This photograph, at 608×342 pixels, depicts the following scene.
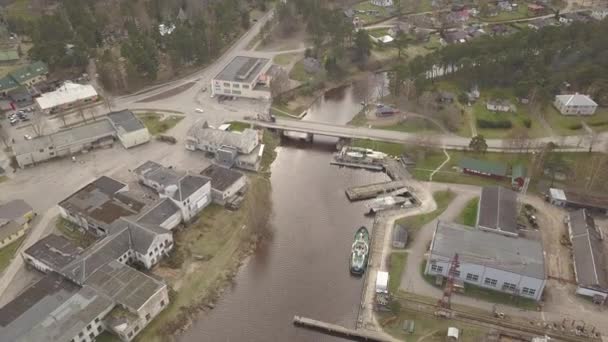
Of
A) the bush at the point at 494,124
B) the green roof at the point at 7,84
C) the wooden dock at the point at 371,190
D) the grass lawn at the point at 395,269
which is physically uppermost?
the green roof at the point at 7,84

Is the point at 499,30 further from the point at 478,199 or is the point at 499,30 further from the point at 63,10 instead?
the point at 63,10

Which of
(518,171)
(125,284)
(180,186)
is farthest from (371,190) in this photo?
(125,284)

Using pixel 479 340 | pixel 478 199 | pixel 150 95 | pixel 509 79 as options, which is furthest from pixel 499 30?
pixel 479 340

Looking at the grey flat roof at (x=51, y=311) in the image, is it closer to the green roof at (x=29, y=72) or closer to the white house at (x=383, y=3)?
the green roof at (x=29, y=72)

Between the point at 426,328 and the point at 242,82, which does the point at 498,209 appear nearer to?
the point at 426,328

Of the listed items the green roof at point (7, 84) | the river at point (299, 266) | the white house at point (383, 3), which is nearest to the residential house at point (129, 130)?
the river at point (299, 266)

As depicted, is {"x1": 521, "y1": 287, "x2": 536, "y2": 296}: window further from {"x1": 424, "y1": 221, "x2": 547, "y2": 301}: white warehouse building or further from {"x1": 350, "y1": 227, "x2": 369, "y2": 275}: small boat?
{"x1": 350, "y1": 227, "x2": 369, "y2": 275}: small boat
